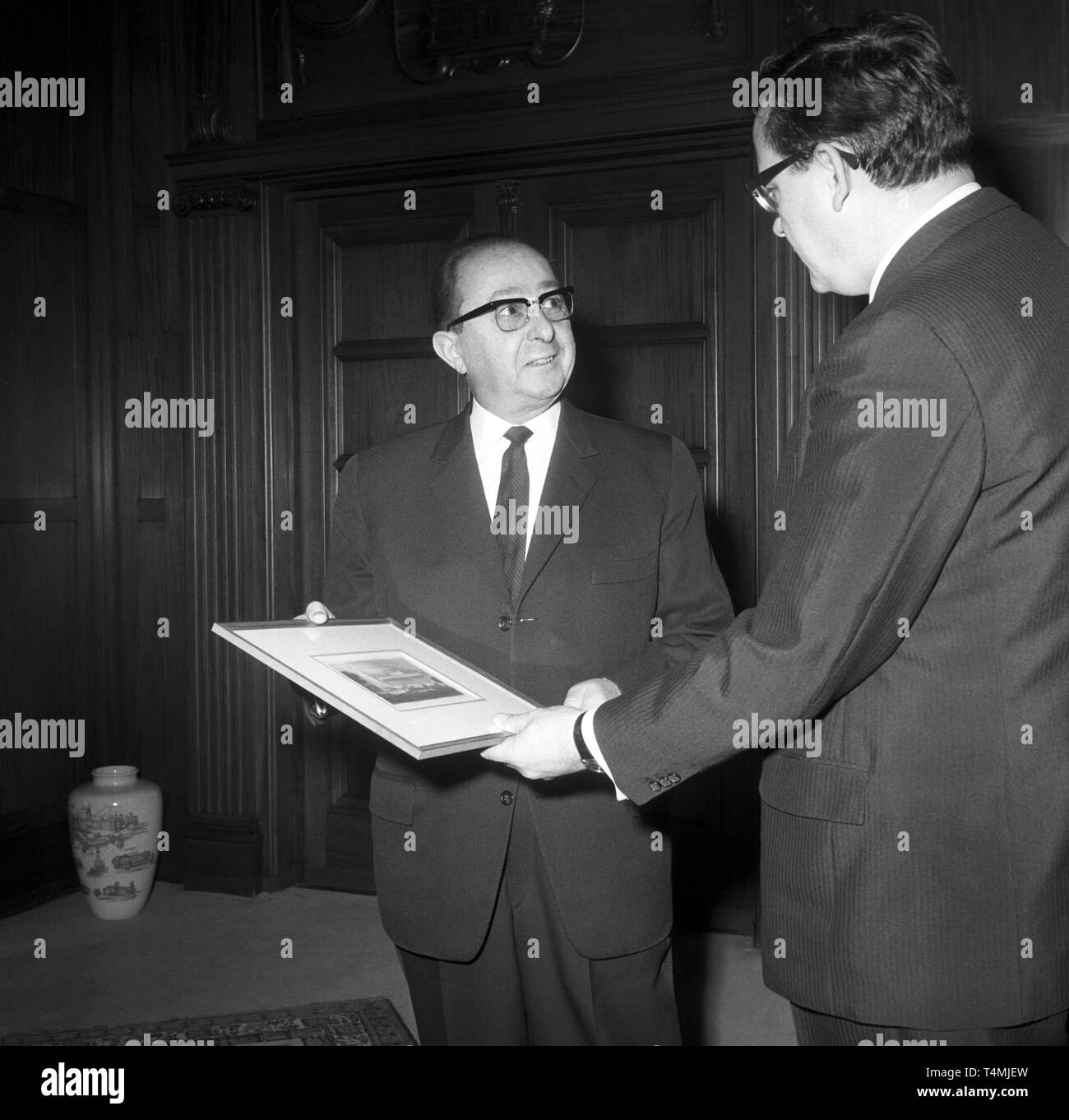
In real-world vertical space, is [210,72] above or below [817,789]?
above

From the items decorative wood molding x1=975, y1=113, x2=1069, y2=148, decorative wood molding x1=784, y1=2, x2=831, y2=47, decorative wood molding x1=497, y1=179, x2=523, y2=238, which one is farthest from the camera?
decorative wood molding x1=497, y1=179, x2=523, y2=238

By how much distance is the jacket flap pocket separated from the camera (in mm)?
1409

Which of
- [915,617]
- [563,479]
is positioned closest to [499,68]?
[563,479]

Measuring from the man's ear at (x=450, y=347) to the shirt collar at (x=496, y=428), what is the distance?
0.38 feet

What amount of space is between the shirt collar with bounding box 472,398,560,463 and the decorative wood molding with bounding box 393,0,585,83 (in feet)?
7.21

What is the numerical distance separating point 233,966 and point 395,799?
1.97 meters

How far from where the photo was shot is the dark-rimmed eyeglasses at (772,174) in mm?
1470

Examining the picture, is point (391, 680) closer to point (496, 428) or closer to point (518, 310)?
point (496, 428)

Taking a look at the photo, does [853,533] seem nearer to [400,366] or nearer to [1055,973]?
[1055,973]

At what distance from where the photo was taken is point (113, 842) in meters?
4.38

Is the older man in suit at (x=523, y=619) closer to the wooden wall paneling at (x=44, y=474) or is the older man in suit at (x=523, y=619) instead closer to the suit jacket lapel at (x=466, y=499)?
the suit jacket lapel at (x=466, y=499)

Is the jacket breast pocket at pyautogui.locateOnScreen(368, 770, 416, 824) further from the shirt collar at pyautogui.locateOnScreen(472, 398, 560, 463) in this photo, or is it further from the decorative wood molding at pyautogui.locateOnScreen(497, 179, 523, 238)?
the decorative wood molding at pyautogui.locateOnScreen(497, 179, 523, 238)

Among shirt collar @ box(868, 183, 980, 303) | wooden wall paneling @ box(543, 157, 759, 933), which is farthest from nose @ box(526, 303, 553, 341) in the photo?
wooden wall paneling @ box(543, 157, 759, 933)

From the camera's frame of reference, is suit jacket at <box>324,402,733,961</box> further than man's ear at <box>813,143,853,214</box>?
Yes
